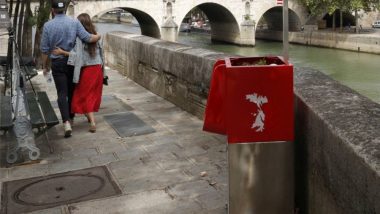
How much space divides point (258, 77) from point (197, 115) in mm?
3504

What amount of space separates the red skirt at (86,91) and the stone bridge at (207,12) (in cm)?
3510

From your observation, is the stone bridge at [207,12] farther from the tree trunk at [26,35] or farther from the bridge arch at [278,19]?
the tree trunk at [26,35]

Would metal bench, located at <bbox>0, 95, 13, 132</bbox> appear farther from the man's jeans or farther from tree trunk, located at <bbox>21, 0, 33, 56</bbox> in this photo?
tree trunk, located at <bbox>21, 0, 33, 56</bbox>

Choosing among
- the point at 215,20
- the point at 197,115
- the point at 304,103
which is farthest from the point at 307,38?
the point at 304,103

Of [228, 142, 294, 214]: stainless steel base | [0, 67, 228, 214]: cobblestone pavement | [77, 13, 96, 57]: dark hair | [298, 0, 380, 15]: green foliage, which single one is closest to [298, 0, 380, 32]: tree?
[298, 0, 380, 15]: green foliage

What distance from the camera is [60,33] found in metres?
5.66

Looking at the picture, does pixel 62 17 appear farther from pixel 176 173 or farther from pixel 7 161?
pixel 176 173

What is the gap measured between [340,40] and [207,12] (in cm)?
1765

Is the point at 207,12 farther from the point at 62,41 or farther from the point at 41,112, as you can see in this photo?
the point at 41,112

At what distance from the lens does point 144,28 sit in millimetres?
49406

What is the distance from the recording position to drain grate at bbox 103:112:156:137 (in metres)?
5.91

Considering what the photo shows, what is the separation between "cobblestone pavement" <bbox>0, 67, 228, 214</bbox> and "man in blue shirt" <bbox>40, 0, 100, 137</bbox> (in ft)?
1.23

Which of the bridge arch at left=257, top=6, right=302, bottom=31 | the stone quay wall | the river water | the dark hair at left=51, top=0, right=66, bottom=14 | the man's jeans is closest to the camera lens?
the stone quay wall

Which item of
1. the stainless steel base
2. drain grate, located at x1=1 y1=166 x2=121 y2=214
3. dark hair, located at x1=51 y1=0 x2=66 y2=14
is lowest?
drain grate, located at x1=1 y1=166 x2=121 y2=214
